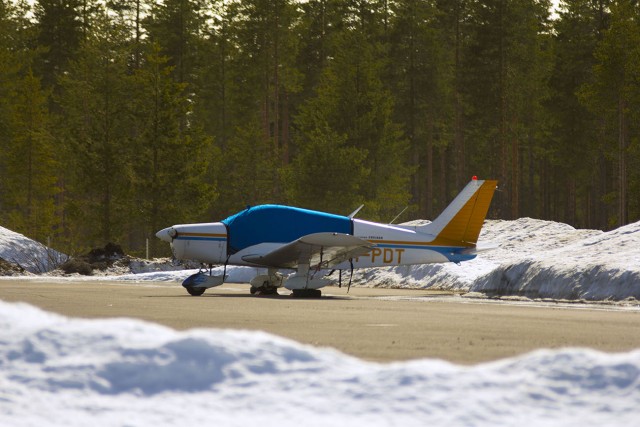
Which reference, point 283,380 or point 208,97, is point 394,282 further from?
point 208,97

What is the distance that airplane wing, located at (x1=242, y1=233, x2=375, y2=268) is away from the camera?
1025 inches

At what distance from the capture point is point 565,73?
78375 millimetres

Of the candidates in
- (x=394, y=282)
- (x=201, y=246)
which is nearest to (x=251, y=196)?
(x=394, y=282)

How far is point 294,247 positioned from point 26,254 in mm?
21753

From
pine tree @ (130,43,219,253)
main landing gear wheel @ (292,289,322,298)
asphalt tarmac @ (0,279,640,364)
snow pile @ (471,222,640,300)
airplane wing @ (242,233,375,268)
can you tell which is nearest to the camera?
asphalt tarmac @ (0,279,640,364)

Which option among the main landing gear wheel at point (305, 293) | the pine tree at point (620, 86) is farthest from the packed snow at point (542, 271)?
the pine tree at point (620, 86)

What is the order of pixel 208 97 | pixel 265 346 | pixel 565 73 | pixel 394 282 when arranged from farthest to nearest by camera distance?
pixel 208 97
pixel 565 73
pixel 394 282
pixel 265 346

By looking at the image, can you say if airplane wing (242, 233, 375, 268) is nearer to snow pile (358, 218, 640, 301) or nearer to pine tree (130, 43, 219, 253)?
snow pile (358, 218, 640, 301)

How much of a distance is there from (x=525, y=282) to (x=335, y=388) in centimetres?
1977

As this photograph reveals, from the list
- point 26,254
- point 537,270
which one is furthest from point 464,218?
point 26,254

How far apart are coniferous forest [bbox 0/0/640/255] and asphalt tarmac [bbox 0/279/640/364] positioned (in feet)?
113

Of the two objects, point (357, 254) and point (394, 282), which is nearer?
point (357, 254)

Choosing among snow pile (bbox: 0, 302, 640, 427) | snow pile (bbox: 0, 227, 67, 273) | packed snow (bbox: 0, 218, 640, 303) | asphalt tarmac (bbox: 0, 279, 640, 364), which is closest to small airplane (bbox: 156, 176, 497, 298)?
packed snow (bbox: 0, 218, 640, 303)

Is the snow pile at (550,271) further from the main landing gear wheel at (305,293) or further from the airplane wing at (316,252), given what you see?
the main landing gear wheel at (305,293)
